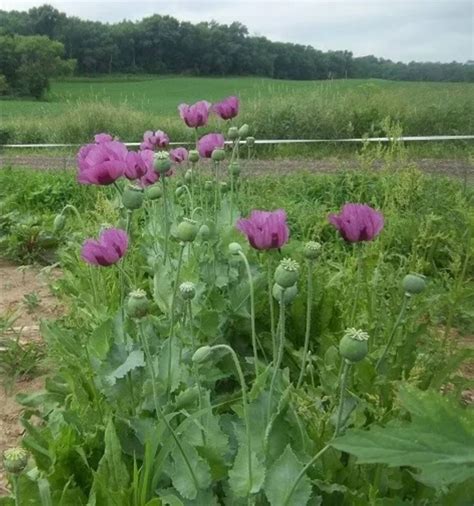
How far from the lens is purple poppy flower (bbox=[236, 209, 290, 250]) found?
132 centimetres

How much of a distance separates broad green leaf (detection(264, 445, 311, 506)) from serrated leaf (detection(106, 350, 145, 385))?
38 cm

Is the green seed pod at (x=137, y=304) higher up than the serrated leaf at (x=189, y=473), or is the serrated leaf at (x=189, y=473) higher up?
the green seed pod at (x=137, y=304)

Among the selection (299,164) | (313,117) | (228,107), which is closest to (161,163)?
(228,107)

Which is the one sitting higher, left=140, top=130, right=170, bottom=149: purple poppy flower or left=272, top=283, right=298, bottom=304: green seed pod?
left=272, top=283, right=298, bottom=304: green seed pod

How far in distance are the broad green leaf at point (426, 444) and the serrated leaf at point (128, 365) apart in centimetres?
82

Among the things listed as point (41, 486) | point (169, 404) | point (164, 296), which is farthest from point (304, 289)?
point (41, 486)

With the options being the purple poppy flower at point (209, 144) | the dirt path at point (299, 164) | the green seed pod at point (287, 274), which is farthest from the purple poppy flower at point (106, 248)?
the dirt path at point (299, 164)

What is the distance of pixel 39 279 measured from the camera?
11.9 ft

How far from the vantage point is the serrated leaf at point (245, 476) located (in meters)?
1.13

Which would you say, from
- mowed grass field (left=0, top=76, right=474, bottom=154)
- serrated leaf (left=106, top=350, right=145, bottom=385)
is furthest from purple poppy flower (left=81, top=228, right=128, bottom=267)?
mowed grass field (left=0, top=76, right=474, bottom=154)

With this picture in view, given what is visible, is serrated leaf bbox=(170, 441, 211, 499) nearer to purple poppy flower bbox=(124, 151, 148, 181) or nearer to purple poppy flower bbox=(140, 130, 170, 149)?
purple poppy flower bbox=(124, 151, 148, 181)

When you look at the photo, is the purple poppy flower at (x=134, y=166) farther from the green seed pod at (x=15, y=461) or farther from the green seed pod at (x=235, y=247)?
the green seed pod at (x=15, y=461)

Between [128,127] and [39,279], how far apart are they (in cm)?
1062

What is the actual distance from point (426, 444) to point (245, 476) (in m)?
0.58
